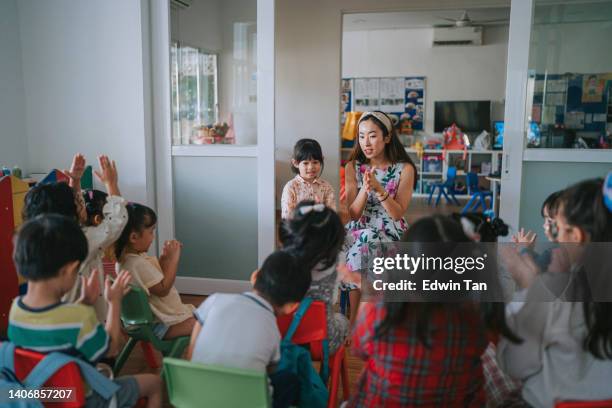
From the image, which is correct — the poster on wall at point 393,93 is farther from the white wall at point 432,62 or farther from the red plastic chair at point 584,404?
the red plastic chair at point 584,404

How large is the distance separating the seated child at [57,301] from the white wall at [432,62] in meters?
8.14

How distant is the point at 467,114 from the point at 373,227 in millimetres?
6739

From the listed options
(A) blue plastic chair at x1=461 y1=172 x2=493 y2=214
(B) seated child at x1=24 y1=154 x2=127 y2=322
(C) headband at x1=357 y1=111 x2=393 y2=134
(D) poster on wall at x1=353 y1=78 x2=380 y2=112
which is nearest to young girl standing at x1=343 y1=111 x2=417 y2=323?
(C) headband at x1=357 y1=111 x2=393 y2=134

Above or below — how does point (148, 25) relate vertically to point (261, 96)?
above

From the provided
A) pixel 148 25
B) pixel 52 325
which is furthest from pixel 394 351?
A: pixel 148 25

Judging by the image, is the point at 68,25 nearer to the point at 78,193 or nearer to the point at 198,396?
the point at 78,193

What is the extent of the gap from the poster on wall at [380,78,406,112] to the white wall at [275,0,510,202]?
10.6ft

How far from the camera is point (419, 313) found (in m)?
1.36

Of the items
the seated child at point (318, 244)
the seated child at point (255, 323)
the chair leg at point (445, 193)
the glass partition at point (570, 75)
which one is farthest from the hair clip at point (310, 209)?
the chair leg at point (445, 193)

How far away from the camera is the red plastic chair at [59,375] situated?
1.40 m

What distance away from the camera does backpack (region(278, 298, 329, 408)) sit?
1720mm

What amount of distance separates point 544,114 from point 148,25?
102 inches

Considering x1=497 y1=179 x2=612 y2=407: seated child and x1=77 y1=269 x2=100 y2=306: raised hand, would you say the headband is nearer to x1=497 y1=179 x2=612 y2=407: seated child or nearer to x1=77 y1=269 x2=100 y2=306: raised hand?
x1=497 y1=179 x2=612 y2=407: seated child


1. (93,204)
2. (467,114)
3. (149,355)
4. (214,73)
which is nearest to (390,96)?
(467,114)
